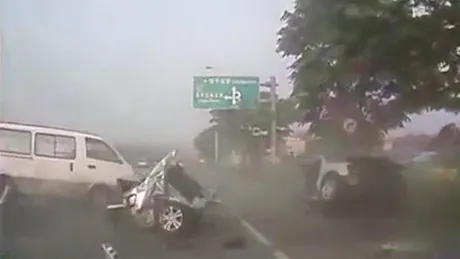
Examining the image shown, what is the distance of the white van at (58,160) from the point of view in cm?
117

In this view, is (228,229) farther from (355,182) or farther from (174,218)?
(355,182)

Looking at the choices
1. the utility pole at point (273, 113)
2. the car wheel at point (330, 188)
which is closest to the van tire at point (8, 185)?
the utility pole at point (273, 113)

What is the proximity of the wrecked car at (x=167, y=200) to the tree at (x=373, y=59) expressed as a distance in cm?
28

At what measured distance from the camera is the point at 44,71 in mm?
1194

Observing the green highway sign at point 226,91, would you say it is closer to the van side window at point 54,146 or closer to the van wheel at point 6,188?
the van side window at point 54,146

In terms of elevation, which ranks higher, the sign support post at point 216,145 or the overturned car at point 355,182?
the sign support post at point 216,145

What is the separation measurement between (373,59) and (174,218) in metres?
0.54

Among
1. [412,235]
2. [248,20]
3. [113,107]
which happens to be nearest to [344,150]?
[412,235]

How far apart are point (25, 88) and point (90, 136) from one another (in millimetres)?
175

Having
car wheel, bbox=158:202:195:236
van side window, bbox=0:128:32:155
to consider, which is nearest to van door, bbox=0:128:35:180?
van side window, bbox=0:128:32:155

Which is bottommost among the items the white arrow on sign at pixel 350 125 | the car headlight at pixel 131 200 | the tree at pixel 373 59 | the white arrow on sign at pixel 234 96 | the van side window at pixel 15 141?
the car headlight at pixel 131 200

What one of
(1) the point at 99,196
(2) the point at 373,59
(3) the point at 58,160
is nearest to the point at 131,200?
(1) the point at 99,196

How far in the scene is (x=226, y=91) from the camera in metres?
1.17

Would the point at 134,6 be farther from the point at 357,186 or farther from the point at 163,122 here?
the point at 357,186
